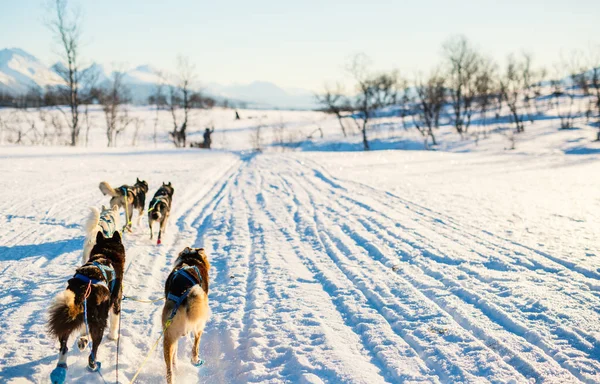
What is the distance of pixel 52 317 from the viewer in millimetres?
3014

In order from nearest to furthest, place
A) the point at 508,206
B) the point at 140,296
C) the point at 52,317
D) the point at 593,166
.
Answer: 1. the point at 52,317
2. the point at 140,296
3. the point at 508,206
4. the point at 593,166

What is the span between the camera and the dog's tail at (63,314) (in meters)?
3.02

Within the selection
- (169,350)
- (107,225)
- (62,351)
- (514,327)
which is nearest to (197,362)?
(169,350)

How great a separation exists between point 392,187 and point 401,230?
5203 millimetres

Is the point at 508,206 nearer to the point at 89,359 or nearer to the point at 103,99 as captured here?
the point at 89,359

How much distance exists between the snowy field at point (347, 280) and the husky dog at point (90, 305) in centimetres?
36

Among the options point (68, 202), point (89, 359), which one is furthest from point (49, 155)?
point (89, 359)

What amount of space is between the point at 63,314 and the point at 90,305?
0.95 feet

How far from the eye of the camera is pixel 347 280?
5.82 metres

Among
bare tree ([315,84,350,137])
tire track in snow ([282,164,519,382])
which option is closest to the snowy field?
tire track in snow ([282,164,519,382])

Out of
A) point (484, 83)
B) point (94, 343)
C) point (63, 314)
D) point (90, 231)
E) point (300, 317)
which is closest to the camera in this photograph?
point (63, 314)

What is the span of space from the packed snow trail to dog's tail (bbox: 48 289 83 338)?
0.67 metres

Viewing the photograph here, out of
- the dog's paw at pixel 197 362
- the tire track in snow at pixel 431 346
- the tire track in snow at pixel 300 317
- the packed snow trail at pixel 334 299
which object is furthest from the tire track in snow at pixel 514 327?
the dog's paw at pixel 197 362

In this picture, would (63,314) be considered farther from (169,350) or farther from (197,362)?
(197,362)
